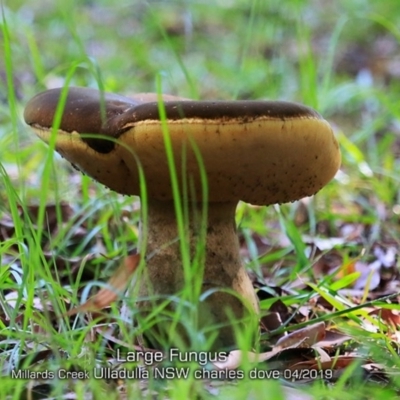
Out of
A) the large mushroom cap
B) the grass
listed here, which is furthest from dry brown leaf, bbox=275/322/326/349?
the large mushroom cap

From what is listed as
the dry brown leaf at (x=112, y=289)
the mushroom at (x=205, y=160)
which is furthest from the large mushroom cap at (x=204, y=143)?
the dry brown leaf at (x=112, y=289)

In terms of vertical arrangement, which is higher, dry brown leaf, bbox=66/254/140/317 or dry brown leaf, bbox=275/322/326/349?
dry brown leaf, bbox=66/254/140/317

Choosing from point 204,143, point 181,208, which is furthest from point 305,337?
point 204,143

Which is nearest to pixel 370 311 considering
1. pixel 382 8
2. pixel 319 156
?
pixel 319 156

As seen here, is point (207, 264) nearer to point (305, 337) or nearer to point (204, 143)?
point (305, 337)

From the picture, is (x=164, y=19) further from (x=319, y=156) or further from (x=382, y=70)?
(x=319, y=156)

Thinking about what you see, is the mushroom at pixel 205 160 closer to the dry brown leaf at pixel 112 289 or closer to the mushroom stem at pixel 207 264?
the mushroom stem at pixel 207 264

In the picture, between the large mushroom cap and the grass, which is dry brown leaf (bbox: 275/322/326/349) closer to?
the grass
